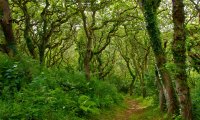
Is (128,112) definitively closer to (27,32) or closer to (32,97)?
(27,32)

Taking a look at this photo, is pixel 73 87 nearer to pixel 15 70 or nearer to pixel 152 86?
pixel 15 70

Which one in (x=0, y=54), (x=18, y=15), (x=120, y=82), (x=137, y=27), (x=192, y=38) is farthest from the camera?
(x=120, y=82)

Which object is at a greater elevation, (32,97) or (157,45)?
(157,45)

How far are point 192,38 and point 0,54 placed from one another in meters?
10.4

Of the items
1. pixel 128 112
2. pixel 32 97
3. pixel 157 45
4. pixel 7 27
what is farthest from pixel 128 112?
pixel 32 97

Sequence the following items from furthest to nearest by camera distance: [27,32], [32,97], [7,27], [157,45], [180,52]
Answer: [27,32] < [7,27] < [157,45] < [32,97] < [180,52]

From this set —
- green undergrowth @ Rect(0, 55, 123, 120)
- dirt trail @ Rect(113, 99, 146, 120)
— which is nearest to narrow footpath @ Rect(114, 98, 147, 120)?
dirt trail @ Rect(113, 99, 146, 120)

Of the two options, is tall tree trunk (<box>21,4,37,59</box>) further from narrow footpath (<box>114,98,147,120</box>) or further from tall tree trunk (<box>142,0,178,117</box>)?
tall tree trunk (<box>142,0,178,117</box>)

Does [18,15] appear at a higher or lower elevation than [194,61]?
higher

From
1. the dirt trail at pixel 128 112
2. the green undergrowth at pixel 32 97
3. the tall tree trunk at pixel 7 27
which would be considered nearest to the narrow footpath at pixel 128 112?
the dirt trail at pixel 128 112

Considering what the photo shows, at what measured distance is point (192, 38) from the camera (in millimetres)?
17719

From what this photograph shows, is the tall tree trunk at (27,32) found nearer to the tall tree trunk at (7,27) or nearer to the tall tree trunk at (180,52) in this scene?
the tall tree trunk at (7,27)

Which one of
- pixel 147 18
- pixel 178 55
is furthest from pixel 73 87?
pixel 178 55

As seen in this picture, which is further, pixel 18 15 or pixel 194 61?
pixel 18 15
